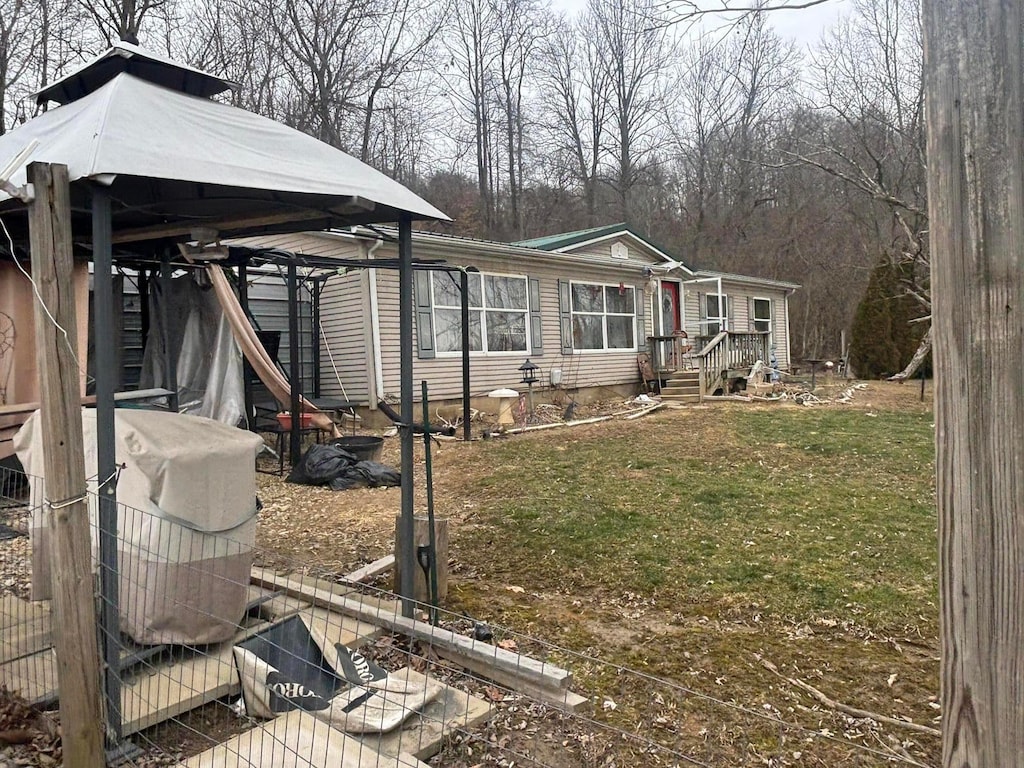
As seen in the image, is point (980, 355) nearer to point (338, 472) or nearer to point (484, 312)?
point (338, 472)

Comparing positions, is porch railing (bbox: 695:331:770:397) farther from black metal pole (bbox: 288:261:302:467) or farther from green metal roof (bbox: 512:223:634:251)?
black metal pole (bbox: 288:261:302:467)

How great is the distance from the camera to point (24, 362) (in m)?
6.09

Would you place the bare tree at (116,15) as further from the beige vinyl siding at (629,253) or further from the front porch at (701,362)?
the front porch at (701,362)

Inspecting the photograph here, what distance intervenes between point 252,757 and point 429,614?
1339 millimetres

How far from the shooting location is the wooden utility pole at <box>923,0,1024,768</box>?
1.00m

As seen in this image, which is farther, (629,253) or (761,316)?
(761,316)

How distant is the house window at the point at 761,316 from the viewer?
19.0 m

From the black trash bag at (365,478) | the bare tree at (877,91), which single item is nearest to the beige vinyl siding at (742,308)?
the bare tree at (877,91)

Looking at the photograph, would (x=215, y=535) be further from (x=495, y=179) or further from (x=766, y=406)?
(x=495, y=179)

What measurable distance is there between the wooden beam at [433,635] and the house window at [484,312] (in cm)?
765

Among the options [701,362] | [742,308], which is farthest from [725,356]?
[742,308]

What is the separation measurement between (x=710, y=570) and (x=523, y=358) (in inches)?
332

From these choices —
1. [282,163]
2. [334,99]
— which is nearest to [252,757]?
[282,163]

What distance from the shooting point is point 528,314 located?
12.5 metres
